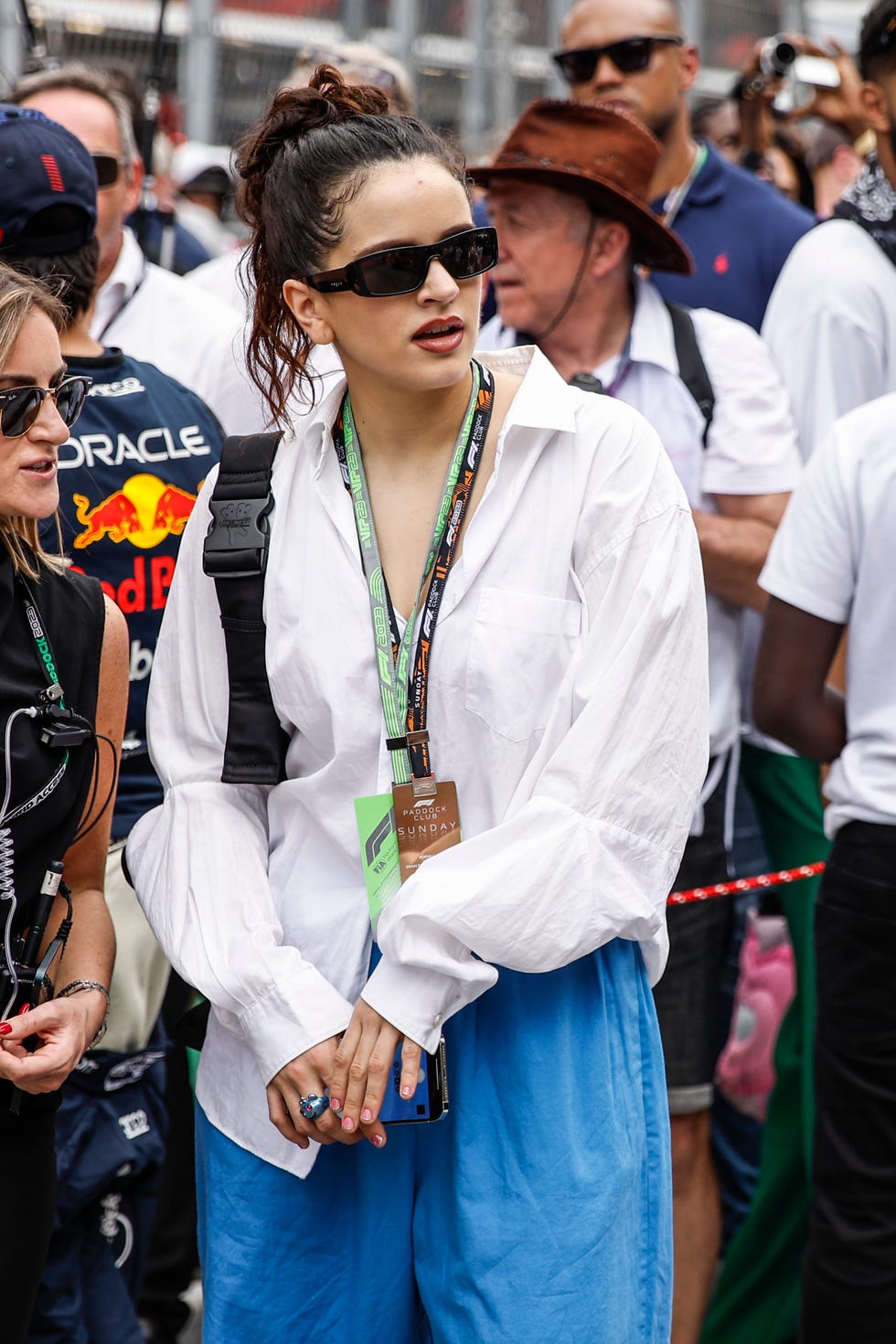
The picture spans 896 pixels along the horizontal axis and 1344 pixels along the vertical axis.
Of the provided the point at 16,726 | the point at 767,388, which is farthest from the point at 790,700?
the point at 16,726

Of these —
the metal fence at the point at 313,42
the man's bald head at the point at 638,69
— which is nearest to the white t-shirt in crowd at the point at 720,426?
the man's bald head at the point at 638,69

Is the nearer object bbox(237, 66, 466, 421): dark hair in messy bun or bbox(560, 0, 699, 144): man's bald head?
bbox(237, 66, 466, 421): dark hair in messy bun

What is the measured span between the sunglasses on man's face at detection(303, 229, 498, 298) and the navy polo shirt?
2.23 m

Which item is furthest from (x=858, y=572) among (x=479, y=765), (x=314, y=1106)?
(x=314, y=1106)

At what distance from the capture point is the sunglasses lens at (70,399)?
258 centimetres

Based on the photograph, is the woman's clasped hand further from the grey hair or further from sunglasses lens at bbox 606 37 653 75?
sunglasses lens at bbox 606 37 653 75

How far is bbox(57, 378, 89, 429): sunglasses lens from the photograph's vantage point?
102 inches

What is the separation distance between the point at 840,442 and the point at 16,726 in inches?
63.2

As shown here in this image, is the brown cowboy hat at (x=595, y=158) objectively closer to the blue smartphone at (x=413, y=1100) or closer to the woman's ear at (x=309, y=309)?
the woman's ear at (x=309, y=309)

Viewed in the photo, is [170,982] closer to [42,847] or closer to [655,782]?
[42,847]

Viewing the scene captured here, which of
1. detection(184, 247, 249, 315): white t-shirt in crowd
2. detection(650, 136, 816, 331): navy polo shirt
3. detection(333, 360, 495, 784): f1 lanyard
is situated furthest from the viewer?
detection(184, 247, 249, 315): white t-shirt in crowd

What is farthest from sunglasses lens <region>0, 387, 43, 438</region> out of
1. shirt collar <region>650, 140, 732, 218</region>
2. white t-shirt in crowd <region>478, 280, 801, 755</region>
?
shirt collar <region>650, 140, 732, 218</region>

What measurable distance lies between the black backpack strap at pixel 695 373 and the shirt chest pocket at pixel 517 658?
4.84ft

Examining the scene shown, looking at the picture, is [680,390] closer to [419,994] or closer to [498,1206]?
[419,994]
